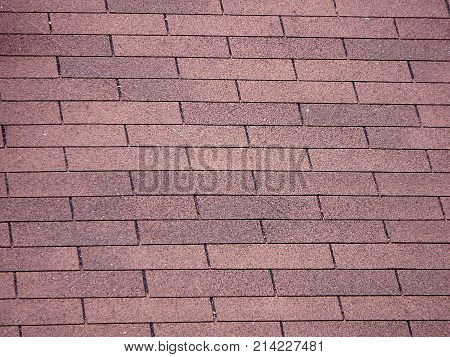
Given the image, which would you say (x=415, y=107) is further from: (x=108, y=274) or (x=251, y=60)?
(x=108, y=274)

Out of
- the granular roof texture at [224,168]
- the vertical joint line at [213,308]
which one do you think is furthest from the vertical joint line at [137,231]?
the vertical joint line at [213,308]

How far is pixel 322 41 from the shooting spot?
15.4 feet

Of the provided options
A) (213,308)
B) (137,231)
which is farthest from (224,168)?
(213,308)

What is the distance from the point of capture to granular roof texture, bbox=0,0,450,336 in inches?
156

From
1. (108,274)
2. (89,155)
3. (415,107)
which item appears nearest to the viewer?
(108,274)

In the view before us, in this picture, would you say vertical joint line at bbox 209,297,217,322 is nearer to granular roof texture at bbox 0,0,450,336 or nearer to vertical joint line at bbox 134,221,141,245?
granular roof texture at bbox 0,0,450,336

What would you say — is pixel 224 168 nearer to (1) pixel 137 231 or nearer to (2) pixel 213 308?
(1) pixel 137 231

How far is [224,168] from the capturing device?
169 inches

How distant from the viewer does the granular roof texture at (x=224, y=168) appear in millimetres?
3975

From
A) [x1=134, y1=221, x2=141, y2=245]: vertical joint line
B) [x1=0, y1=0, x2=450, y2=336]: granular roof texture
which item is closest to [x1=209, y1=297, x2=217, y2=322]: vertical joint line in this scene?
[x1=0, y1=0, x2=450, y2=336]: granular roof texture

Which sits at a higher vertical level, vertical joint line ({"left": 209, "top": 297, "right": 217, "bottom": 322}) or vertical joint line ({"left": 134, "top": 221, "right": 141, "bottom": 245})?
vertical joint line ({"left": 134, "top": 221, "right": 141, "bottom": 245})

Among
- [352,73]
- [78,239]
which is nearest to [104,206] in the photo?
[78,239]


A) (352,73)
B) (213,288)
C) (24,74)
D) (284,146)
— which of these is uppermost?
(24,74)

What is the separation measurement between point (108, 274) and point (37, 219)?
1.40ft
